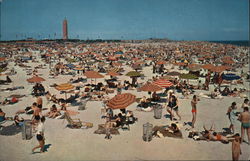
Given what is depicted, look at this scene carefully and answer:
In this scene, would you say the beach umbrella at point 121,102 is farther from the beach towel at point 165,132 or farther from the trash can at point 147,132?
the beach towel at point 165,132

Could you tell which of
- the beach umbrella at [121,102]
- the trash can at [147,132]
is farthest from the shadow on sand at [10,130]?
the trash can at [147,132]

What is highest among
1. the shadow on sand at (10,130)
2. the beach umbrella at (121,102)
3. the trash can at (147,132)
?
the beach umbrella at (121,102)

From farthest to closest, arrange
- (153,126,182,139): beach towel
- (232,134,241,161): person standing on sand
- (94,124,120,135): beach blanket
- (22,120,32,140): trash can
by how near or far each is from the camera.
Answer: (94,124,120,135): beach blanket → (153,126,182,139): beach towel → (22,120,32,140): trash can → (232,134,241,161): person standing on sand

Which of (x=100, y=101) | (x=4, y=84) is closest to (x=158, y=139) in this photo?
(x=100, y=101)

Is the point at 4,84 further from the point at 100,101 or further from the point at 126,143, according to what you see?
the point at 126,143

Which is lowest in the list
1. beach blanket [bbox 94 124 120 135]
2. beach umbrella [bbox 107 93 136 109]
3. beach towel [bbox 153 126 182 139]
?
beach blanket [bbox 94 124 120 135]

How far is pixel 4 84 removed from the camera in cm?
1781

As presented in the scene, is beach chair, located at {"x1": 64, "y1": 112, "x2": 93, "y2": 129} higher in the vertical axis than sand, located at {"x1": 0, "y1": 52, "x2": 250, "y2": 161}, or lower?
higher

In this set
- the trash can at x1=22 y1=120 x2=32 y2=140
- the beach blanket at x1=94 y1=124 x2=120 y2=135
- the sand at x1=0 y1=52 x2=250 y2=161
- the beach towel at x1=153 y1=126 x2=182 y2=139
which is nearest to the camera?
the sand at x1=0 y1=52 x2=250 y2=161

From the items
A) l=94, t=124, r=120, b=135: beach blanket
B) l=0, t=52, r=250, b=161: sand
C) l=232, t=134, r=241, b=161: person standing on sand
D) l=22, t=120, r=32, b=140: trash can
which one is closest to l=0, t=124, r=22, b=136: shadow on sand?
l=0, t=52, r=250, b=161: sand

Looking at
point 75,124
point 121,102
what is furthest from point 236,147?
point 75,124

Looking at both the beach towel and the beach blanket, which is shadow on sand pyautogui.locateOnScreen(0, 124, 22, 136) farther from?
the beach towel

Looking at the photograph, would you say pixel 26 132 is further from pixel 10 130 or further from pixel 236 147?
pixel 236 147

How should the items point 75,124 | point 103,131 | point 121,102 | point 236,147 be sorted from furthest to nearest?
point 75,124 < point 121,102 < point 103,131 < point 236,147
